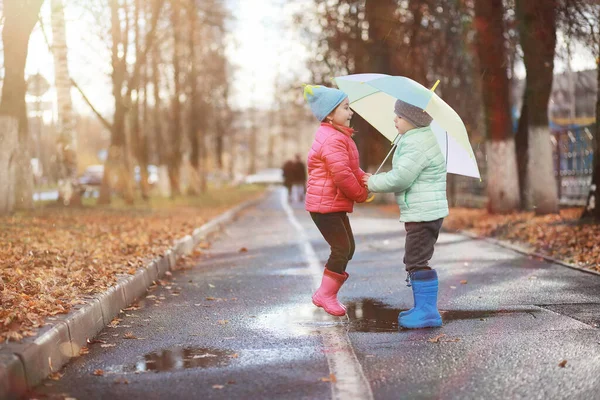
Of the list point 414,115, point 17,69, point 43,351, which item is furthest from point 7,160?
point 43,351

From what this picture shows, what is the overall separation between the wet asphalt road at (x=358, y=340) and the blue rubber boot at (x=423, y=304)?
166 mm

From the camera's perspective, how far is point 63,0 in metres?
20.5

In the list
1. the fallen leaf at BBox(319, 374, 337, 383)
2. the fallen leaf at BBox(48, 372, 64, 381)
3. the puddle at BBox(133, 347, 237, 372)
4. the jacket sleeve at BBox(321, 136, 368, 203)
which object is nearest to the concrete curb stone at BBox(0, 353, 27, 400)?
the fallen leaf at BBox(48, 372, 64, 381)

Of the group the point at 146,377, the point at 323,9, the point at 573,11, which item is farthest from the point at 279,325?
the point at 323,9

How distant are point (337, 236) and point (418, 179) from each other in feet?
3.00

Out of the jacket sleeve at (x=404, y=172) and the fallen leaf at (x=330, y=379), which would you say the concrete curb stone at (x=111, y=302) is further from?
the fallen leaf at (x=330, y=379)

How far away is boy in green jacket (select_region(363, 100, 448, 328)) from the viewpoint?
672 centimetres

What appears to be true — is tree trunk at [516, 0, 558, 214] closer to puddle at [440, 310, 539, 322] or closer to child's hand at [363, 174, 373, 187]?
puddle at [440, 310, 539, 322]

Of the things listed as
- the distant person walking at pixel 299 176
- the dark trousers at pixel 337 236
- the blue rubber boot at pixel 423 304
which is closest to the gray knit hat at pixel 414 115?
the dark trousers at pixel 337 236

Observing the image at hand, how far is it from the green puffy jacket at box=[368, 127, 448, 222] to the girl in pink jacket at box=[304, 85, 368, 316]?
0.29m

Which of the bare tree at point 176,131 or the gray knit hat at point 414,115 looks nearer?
the gray knit hat at point 414,115

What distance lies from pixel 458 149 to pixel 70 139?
1695 centimetres

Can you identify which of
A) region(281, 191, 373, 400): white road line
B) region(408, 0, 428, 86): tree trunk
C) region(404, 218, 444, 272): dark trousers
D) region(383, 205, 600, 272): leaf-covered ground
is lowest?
region(383, 205, 600, 272): leaf-covered ground

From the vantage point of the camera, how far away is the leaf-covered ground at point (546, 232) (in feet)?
37.8
